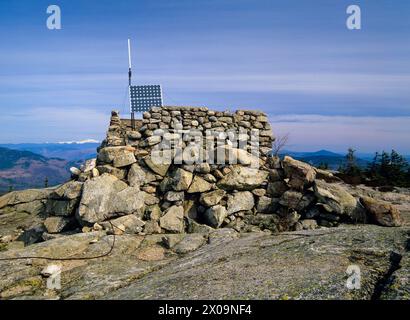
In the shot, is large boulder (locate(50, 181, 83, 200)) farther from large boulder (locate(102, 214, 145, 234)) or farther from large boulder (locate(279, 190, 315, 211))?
large boulder (locate(279, 190, 315, 211))

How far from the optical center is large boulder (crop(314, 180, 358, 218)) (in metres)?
15.3

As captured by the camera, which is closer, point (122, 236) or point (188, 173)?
point (122, 236)

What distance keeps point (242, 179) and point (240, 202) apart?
4.26ft

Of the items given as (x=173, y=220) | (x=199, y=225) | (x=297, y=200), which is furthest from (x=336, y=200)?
(x=173, y=220)

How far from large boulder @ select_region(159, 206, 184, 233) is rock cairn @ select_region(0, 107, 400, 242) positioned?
0.05 metres

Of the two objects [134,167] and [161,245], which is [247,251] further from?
[134,167]

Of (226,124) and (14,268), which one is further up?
(226,124)

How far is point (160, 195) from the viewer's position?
17.0 metres

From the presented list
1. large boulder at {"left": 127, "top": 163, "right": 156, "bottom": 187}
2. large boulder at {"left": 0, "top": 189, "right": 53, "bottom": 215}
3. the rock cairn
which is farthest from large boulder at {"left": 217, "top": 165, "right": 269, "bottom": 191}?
large boulder at {"left": 0, "top": 189, "right": 53, "bottom": 215}

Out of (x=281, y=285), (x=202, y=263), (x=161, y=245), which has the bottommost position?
(x=161, y=245)

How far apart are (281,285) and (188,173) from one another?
10814 mm

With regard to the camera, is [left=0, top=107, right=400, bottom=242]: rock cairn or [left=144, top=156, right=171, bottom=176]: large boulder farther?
[left=144, top=156, right=171, bottom=176]: large boulder

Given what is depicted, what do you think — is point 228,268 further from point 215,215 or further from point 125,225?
point 215,215
